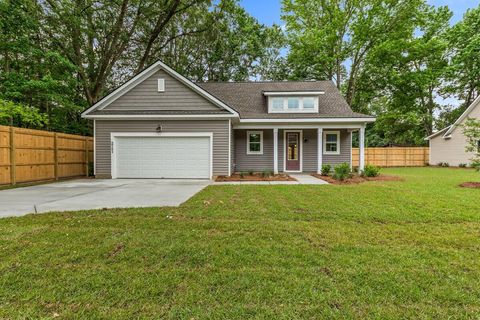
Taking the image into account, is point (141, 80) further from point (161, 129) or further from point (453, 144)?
point (453, 144)

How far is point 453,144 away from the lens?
20.3 m

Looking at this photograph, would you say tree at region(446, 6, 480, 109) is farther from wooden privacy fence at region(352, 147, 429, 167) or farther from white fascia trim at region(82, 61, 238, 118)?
white fascia trim at region(82, 61, 238, 118)

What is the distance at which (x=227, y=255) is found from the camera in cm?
312

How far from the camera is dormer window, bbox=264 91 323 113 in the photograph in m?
14.1

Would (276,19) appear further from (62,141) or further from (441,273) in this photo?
(441,273)

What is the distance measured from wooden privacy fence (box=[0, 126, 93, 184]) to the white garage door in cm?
211

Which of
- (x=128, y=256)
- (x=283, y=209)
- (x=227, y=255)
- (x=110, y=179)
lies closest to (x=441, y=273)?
(x=227, y=255)

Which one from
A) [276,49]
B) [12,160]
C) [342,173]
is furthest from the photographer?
[276,49]

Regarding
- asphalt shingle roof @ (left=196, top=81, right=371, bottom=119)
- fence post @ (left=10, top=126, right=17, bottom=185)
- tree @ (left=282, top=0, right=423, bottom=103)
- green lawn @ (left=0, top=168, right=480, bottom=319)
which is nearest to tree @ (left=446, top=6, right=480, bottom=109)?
tree @ (left=282, top=0, right=423, bottom=103)

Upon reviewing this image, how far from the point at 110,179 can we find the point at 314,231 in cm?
1003

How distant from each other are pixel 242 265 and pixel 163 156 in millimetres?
9511

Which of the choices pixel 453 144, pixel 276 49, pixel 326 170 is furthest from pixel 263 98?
pixel 453 144

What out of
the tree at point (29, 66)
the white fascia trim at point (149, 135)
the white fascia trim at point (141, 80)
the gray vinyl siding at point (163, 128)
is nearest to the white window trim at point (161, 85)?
the white fascia trim at point (141, 80)

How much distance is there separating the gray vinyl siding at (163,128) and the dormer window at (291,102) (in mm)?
4134
